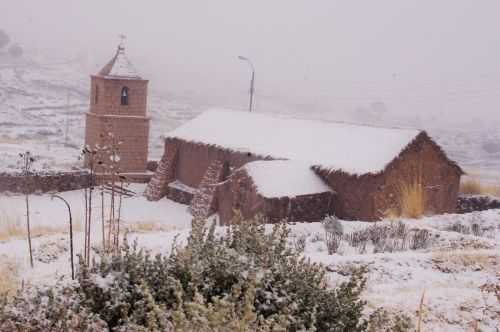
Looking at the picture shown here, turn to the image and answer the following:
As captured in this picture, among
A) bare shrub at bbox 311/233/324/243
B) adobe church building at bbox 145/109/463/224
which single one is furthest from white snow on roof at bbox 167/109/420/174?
bare shrub at bbox 311/233/324/243

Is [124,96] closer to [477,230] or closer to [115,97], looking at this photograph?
[115,97]

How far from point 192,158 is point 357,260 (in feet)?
59.6

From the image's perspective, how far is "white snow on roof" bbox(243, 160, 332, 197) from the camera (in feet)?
60.3

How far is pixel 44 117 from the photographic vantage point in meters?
58.0

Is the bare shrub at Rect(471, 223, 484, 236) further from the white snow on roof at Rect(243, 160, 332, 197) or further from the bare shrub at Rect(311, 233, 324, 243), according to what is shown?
the white snow on roof at Rect(243, 160, 332, 197)

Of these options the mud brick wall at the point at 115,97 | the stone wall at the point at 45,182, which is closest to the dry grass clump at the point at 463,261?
the stone wall at the point at 45,182

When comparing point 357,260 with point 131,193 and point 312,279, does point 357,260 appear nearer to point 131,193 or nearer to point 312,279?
point 312,279

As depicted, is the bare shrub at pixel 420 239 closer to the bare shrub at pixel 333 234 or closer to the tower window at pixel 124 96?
the bare shrub at pixel 333 234

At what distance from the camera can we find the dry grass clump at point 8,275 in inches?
274

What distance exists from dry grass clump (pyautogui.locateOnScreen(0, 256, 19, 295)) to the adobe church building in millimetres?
9567

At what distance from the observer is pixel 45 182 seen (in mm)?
26125

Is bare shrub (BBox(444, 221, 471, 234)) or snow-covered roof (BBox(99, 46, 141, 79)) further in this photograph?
snow-covered roof (BBox(99, 46, 141, 79))

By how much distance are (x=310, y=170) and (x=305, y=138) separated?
Result: 9.88 feet

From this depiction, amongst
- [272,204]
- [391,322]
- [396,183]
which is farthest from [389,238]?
[396,183]
